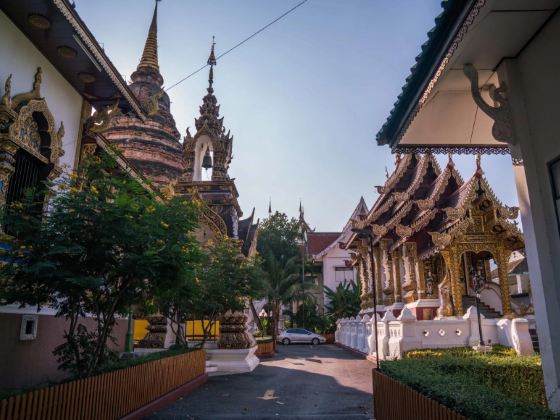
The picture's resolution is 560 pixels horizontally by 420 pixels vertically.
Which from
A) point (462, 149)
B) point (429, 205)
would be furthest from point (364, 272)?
point (462, 149)

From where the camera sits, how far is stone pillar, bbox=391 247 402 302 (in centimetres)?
1976

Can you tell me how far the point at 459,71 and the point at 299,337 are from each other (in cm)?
2822

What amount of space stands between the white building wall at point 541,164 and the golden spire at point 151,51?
25.9 meters

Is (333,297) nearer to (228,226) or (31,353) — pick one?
(228,226)

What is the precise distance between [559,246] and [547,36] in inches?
94.4

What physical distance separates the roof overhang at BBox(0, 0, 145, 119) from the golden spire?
19.3 meters

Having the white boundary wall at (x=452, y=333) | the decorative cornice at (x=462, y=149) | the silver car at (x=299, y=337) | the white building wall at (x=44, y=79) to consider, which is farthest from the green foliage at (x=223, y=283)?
the silver car at (x=299, y=337)

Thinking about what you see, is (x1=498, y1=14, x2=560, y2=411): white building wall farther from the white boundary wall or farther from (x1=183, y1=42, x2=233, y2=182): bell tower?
(x1=183, y1=42, x2=233, y2=182): bell tower

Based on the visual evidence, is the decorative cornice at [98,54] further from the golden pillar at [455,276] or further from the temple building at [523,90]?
the golden pillar at [455,276]

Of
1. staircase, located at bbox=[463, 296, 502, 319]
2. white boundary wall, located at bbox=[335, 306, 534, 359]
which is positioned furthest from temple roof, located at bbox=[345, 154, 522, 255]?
white boundary wall, located at bbox=[335, 306, 534, 359]

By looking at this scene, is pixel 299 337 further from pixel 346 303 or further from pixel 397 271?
pixel 397 271

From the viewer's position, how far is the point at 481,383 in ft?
22.6

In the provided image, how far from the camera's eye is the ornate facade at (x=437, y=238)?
1516 cm

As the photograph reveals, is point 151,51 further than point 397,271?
Yes
